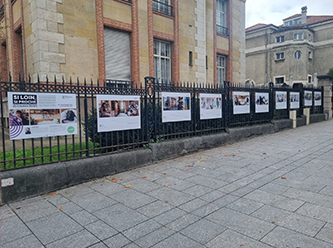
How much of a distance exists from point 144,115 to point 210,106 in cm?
288

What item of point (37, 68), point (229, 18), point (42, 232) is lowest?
point (42, 232)

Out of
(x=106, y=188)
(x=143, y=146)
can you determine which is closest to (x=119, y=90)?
(x=143, y=146)

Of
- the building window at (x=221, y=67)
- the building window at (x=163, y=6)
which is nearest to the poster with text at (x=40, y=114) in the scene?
the building window at (x=163, y=6)

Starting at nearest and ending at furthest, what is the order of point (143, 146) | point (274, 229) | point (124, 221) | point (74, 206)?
point (274, 229), point (124, 221), point (74, 206), point (143, 146)

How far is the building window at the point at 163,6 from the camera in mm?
13156

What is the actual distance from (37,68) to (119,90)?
4.87m

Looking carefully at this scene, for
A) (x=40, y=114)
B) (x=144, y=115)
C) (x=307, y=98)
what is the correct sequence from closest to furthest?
1. (x=40, y=114)
2. (x=144, y=115)
3. (x=307, y=98)

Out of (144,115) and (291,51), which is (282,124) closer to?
(144,115)

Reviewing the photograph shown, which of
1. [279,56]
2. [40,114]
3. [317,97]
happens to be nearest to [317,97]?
[317,97]

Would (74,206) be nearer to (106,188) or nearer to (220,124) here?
(106,188)

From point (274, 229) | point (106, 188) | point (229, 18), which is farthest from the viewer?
point (229, 18)

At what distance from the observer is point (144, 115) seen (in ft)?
21.8

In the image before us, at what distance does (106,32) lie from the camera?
10.9 meters

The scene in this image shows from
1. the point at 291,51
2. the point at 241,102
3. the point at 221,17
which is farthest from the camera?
the point at 291,51
